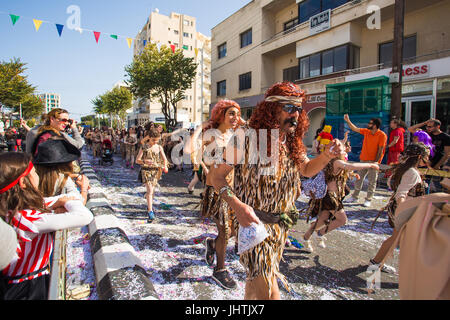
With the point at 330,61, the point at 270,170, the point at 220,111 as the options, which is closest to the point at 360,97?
the point at 330,61

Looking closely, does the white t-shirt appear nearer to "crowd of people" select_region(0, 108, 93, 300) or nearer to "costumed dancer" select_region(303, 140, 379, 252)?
"costumed dancer" select_region(303, 140, 379, 252)

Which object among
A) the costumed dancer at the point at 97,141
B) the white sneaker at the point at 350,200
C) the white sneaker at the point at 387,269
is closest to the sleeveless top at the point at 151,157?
the white sneaker at the point at 387,269

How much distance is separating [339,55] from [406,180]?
53.8 feet

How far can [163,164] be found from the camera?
18.5 feet

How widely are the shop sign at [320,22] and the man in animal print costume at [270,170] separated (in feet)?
60.5

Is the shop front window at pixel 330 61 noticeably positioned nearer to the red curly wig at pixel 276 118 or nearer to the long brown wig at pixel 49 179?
the red curly wig at pixel 276 118

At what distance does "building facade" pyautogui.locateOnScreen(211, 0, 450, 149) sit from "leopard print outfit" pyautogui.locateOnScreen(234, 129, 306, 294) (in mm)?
11513

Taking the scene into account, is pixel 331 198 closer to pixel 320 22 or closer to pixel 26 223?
pixel 26 223

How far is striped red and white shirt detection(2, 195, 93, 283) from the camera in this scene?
66.9 inches

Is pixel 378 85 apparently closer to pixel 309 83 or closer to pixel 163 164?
pixel 309 83
